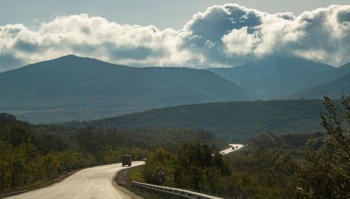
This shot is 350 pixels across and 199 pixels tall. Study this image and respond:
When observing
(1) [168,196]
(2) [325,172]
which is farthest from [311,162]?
(1) [168,196]

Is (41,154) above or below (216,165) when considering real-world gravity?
above

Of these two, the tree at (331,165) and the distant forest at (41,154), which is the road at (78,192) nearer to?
the distant forest at (41,154)

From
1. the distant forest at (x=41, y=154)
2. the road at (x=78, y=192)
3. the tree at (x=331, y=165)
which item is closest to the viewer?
the tree at (x=331, y=165)

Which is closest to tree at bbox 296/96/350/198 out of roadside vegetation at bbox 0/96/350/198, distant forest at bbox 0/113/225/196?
roadside vegetation at bbox 0/96/350/198

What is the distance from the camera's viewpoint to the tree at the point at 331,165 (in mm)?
11234

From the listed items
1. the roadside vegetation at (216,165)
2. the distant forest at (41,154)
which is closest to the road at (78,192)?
the roadside vegetation at (216,165)

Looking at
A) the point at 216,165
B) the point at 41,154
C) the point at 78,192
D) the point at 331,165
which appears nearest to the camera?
the point at 331,165

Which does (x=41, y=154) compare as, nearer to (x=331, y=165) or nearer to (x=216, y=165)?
(x=216, y=165)

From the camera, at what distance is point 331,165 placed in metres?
11.9

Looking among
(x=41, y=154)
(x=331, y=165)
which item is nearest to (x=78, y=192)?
(x=331, y=165)

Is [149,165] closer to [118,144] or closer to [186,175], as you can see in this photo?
[186,175]

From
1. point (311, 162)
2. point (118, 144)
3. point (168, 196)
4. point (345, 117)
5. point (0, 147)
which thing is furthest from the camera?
point (118, 144)

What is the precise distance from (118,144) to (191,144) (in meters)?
126

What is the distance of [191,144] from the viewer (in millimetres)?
50469
